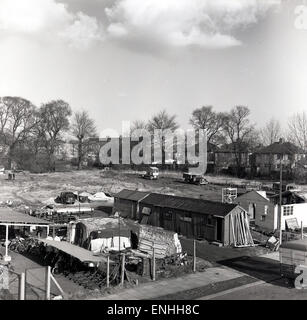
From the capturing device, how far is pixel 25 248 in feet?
82.9

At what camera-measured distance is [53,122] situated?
78750 mm

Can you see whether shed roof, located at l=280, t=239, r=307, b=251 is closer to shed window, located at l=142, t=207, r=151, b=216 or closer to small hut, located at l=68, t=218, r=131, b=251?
small hut, located at l=68, t=218, r=131, b=251

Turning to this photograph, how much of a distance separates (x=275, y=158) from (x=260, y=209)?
5198 centimetres

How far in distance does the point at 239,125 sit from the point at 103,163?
107 ft

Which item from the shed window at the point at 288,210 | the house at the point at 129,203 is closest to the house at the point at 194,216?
the house at the point at 129,203

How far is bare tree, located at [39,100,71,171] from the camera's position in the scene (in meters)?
78.1

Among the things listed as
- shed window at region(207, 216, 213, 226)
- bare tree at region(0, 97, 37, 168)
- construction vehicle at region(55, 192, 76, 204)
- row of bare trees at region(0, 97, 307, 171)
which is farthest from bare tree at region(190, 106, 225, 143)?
shed window at region(207, 216, 213, 226)

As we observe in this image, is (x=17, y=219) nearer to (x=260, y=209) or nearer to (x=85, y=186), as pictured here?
(x=260, y=209)

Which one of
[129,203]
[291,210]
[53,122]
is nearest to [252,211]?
[291,210]

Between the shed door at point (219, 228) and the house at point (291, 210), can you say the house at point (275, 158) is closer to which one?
the house at point (291, 210)

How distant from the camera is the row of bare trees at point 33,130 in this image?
73312 mm

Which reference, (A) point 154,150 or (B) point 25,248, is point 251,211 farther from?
(A) point 154,150

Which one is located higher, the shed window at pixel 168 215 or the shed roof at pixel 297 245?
the shed roof at pixel 297 245

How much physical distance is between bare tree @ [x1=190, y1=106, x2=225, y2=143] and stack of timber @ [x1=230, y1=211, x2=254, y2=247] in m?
63.0
